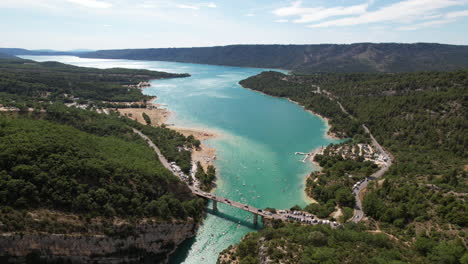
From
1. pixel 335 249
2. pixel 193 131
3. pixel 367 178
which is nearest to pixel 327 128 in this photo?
pixel 367 178

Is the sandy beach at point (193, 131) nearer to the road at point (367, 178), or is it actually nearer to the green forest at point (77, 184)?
the green forest at point (77, 184)

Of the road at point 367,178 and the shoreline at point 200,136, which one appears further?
the shoreline at point 200,136

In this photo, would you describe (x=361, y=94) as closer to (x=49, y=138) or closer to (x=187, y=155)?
(x=187, y=155)

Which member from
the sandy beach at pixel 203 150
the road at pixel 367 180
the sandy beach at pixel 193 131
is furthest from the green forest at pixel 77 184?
the road at pixel 367 180

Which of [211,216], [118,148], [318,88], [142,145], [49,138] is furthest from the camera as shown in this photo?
[318,88]

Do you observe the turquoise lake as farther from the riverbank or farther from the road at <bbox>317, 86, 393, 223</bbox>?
the road at <bbox>317, 86, 393, 223</bbox>

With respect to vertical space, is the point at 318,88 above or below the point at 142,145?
above

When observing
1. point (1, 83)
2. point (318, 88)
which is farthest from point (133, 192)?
point (318, 88)

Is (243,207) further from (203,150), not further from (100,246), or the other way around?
(203,150)
